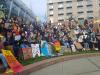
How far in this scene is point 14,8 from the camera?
18.6 m

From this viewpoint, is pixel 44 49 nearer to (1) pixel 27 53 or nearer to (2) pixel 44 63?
(1) pixel 27 53

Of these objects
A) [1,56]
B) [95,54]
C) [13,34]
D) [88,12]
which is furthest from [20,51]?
[88,12]

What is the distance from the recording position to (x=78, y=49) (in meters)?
23.2

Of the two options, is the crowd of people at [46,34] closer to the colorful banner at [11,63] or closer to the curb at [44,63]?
the colorful banner at [11,63]

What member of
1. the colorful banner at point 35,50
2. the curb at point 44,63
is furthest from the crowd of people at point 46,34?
the curb at point 44,63

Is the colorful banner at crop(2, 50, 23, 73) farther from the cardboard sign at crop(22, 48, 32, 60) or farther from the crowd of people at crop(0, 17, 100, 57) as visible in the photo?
the cardboard sign at crop(22, 48, 32, 60)

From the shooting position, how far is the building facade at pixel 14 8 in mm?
Result: 16856

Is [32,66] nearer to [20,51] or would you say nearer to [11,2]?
[20,51]

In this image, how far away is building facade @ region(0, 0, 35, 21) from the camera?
1686 cm

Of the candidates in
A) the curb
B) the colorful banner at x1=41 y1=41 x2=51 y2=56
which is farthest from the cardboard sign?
the colorful banner at x1=41 y1=41 x2=51 y2=56

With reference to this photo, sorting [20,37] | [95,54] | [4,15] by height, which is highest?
[4,15]

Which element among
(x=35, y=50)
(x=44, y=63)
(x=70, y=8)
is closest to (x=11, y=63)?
(x=44, y=63)

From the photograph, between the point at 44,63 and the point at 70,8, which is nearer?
the point at 44,63

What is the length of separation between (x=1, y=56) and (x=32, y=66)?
2.18 m
